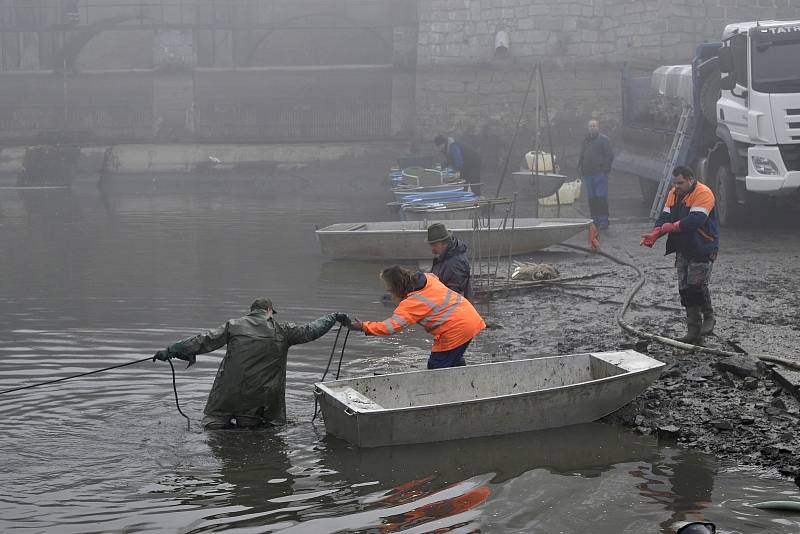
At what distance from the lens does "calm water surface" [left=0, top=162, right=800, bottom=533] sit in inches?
283

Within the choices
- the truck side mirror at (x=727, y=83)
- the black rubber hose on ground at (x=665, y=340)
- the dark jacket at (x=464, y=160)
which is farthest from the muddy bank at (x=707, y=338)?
the dark jacket at (x=464, y=160)

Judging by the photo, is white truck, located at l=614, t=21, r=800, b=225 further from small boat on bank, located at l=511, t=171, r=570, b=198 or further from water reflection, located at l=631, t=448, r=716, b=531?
water reflection, located at l=631, t=448, r=716, b=531

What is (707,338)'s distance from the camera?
11109 millimetres

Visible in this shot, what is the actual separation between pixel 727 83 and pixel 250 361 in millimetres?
12297

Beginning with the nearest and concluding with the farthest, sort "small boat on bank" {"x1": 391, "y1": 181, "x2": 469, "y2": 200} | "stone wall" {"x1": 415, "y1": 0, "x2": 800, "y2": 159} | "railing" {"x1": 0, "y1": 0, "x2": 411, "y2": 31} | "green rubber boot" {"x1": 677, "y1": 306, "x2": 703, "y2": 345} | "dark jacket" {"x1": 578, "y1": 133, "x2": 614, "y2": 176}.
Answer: "green rubber boot" {"x1": 677, "y1": 306, "x2": 703, "y2": 345} → "dark jacket" {"x1": 578, "y1": 133, "x2": 614, "y2": 176} → "small boat on bank" {"x1": 391, "y1": 181, "x2": 469, "y2": 200} → "stone wall" {"x1": 415, "y1": 0, "x2": 800, "y2": 159} → "railing" {"x1": 0, "y1": 0, "x2": 411, "y2": 31}

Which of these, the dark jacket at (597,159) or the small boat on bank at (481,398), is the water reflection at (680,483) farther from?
the dark jacket at (597,159)

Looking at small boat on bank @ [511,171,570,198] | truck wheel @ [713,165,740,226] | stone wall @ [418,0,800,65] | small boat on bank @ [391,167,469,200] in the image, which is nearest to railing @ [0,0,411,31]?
stone wall @ [418,0,800,65]

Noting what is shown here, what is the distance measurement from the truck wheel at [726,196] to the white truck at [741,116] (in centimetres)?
2

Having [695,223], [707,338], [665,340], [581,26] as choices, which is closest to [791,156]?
[707,338]

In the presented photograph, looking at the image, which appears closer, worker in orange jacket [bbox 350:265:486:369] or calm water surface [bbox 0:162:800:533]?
calm water surface [bbox 0:162:800:533]

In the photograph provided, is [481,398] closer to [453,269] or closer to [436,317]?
[436,317]

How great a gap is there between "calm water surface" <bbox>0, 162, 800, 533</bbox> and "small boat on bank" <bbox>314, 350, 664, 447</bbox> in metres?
0.13

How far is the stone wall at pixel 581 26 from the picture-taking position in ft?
107

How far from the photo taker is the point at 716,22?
32750 mm
